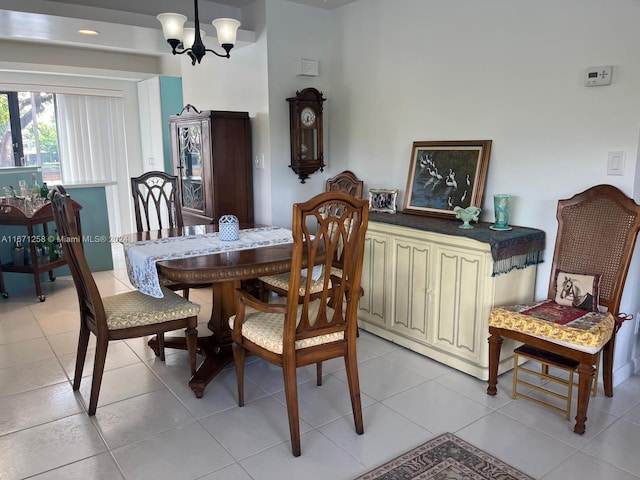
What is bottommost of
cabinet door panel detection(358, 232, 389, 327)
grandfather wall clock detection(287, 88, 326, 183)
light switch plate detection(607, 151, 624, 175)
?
cabinet door panel detection(358, 232, 389, 327)

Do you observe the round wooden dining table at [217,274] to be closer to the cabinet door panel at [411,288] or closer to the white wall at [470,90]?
the cabinet door panel at [411,288]

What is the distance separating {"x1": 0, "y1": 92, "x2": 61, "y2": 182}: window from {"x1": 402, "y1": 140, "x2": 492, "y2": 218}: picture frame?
512 centimetres

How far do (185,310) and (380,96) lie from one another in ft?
7.56

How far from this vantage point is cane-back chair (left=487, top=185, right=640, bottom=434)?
230 centimetres

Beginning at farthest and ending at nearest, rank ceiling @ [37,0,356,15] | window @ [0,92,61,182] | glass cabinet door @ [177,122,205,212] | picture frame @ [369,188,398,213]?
window @ [0,92,61,182], glass cabinet door @ [177,122,205,212], picture frame @ [369,188,398,213], ceiling @ [37,0,356,15]

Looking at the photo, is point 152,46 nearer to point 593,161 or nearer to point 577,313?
point 593,161

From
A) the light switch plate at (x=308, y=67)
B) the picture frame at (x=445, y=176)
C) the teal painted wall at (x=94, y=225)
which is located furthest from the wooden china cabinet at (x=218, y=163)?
the picture frame at (x=445, y=176)

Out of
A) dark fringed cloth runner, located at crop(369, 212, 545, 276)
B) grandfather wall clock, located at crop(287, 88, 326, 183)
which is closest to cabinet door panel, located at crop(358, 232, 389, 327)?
dark fringed cloth runner, located at crop(369, 212, 545, 276)

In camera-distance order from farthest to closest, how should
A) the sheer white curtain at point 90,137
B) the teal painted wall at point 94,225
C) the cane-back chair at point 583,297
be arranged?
the sheer white curtain at point 90,137, the teal painted wall at point 94,225, the cane-back chair at point 583,297

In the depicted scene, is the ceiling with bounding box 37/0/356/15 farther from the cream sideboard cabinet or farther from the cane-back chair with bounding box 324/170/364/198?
the cream sideboard cabinet

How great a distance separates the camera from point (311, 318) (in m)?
2.33

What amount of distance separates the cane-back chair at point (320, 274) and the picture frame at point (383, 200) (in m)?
0.23

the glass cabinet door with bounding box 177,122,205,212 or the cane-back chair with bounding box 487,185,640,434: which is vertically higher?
the glass cabinet door with bounding box 177,122,205,212

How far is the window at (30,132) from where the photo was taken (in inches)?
244
